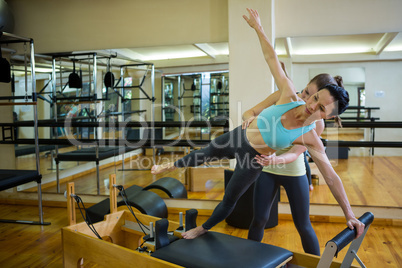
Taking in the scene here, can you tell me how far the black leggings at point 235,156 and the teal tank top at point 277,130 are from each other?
4.4 inches

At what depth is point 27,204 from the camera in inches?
165

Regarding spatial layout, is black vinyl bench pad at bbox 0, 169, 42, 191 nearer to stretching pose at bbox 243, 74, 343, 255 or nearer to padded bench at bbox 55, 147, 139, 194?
padded bench at bbox 55, 147, 139, 194

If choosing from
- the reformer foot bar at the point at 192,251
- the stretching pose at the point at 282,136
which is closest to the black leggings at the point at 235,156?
the stretching pose at the point at 282,136

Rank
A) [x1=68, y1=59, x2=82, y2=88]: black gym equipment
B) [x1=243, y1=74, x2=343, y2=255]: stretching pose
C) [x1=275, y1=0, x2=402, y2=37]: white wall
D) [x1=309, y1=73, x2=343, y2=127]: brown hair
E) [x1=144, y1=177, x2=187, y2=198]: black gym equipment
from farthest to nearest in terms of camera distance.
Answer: [x1=68, y1=59, x2=82, y2=88]: black gym equipment
[x1=144, y1=177, x2=187, y2=198]: black gym equipment
[x1=275, y1=0, x2=402, y2=37]: white wall
[x1=243, y1=74, x2=343, y2=255]: stretching pose
[x1=309, y1=73, x2=343, y2=127]: brown hair

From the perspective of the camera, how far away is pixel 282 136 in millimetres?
1601

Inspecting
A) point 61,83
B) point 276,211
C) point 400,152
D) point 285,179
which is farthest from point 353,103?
point 61,83

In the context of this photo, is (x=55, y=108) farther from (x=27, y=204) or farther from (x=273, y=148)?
(x=273, y=148)

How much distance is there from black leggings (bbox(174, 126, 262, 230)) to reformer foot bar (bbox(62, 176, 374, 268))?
9.3 inches

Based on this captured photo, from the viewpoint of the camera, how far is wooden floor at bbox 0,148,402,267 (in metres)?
2.69

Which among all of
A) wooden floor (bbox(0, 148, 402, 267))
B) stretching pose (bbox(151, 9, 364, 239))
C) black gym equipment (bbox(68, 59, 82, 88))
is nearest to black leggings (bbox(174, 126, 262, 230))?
stretching pose (bbox(151, 9, 364, 239))

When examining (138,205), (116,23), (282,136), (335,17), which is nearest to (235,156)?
(282,136)

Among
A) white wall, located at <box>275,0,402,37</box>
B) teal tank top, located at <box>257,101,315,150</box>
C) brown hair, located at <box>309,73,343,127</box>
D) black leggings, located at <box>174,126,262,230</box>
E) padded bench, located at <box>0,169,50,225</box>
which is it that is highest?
white wall, located at <box>275,0,402,37</box>

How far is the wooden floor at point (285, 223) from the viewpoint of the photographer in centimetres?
269

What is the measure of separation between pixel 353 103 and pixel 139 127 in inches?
86.9
